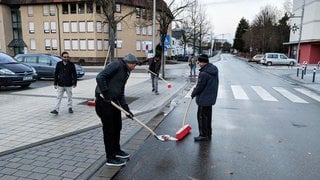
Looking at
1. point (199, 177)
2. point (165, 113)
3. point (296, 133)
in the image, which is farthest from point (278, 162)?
point (165, 113)

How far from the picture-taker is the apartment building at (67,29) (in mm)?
43344

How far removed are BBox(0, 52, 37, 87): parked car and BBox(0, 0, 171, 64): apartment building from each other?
1141 inches

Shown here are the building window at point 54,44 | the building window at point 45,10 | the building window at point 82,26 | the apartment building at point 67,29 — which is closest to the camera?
the apartment building at point 67,29

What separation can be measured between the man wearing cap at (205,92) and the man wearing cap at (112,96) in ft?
5.99

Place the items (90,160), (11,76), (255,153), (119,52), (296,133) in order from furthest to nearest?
(119,52)
(11,76)
(296,133)
(255,153)
(90,160)

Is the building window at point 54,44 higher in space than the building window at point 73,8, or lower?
lower

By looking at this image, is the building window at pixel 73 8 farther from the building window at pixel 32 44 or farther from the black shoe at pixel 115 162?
the black shoe at pixel 115 162

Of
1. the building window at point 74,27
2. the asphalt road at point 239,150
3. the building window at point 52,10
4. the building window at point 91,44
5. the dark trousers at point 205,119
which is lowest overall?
the asphalt road at point 239,150

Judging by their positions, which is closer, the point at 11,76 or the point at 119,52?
the point at 11,76

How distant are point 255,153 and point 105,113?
276 cm

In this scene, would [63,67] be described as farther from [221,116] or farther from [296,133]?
[296,133]

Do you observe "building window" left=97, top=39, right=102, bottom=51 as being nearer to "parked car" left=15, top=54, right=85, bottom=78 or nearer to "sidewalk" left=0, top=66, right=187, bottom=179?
"parked car" left=15, top=54, right=85, bottom=78

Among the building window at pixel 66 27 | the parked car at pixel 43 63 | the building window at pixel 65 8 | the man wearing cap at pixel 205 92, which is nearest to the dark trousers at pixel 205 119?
the man wearing cap at pixel 205 92

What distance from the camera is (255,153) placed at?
5.25m
